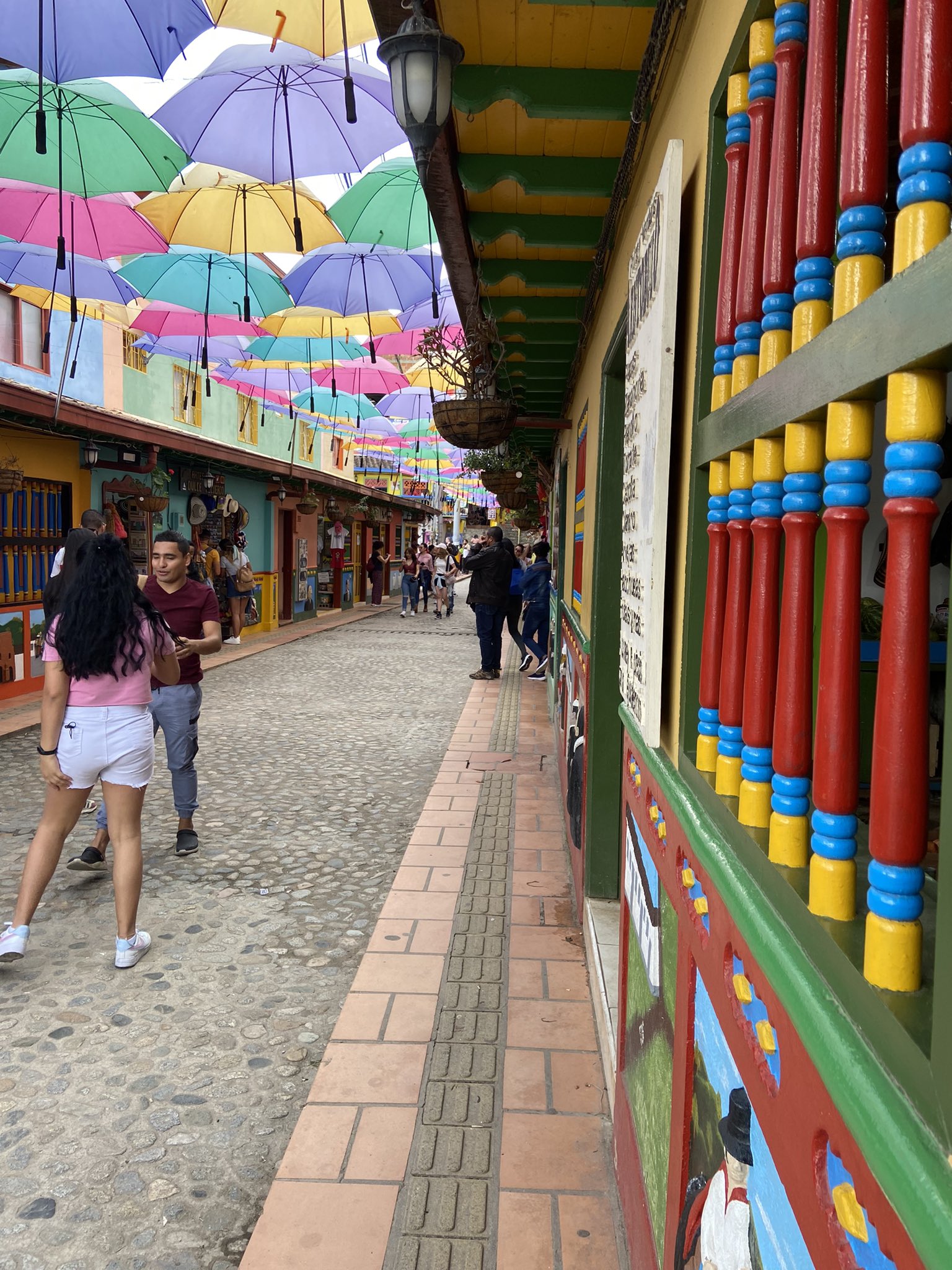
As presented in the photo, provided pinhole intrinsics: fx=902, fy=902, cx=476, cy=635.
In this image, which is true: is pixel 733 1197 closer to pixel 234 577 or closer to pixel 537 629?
pixel 537 629

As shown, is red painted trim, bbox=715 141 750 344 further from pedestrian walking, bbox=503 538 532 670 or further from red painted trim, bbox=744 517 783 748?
pedestrian walking, bbox=503 538 532 670

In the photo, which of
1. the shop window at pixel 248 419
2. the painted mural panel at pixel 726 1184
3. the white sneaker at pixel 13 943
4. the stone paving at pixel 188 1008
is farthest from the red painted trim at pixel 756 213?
the shop window at pixel 248 419

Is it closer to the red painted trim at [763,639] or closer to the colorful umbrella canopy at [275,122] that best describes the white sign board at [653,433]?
the red painted trim at [763,639]

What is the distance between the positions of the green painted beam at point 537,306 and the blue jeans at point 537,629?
6.19 m

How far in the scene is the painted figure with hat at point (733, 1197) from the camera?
120cm

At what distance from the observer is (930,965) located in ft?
2.81

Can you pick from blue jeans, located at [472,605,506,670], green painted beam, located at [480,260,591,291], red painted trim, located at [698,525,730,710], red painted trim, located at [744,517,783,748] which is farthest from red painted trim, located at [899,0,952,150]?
blue jeans, located at [472,605,506,670]

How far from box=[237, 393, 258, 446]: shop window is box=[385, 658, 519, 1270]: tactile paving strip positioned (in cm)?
1728

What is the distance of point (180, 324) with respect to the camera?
1220cm

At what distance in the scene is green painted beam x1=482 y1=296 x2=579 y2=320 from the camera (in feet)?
17.3

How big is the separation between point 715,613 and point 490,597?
10.1 m

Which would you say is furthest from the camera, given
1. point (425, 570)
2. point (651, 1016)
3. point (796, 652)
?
point (425, 570)

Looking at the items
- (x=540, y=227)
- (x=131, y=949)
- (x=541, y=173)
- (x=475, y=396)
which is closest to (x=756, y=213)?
(x=541, y=173)

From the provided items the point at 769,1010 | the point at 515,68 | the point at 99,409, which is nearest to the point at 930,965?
the point at 769,1010
